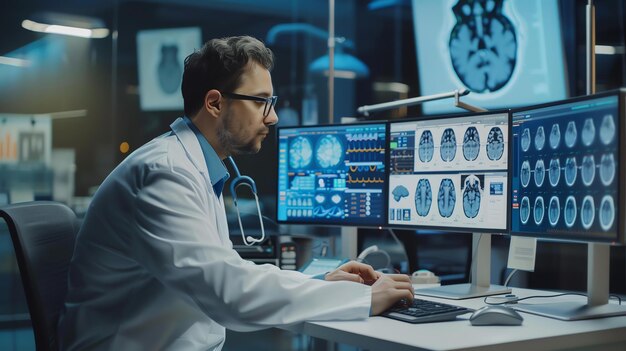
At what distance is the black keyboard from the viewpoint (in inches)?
57.4

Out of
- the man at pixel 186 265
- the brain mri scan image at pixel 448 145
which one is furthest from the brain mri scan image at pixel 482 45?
the man at pixel 186 265

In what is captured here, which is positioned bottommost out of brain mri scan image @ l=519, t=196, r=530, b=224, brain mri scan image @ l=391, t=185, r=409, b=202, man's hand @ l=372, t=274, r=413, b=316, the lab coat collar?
man's hand @ l=372, t=274, r=413, b=316

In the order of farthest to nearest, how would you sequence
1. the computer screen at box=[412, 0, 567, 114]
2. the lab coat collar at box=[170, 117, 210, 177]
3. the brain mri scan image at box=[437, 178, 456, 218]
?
1. the computer screen at box=[412, 0, 567, 114]
2. the brain mri scan image at box=[437, 178, 456, 218]
3. the lab coat collar at box=[170, 117, 210, 177]

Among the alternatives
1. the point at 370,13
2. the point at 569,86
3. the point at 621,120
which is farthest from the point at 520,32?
the point at 621,120

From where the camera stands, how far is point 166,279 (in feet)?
4.38

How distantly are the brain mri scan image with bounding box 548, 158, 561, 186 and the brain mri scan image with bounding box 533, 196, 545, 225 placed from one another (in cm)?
6

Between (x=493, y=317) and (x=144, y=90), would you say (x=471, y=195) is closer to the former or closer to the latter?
(x=493, y=317)

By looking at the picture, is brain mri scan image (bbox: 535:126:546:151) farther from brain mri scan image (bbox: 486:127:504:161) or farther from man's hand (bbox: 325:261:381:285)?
man's hand (bbox: 325:261:381:285)

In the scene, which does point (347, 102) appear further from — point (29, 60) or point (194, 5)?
point (29, 60)

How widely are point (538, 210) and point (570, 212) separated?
0.11 metres

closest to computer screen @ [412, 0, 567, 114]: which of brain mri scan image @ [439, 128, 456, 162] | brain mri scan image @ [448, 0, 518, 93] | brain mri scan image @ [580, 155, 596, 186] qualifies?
brain mri scan image @ [448, 0, 518, 93]

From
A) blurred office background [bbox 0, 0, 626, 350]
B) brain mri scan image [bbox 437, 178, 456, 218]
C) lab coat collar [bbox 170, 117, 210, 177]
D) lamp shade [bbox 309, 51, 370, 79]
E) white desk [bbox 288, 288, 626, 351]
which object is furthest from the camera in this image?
lamp shade [bbox 309, 51, 370, 79]

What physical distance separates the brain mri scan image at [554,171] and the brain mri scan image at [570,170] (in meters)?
0.03

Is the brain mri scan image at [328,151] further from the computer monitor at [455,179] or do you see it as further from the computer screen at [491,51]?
the computer screen at [491,51]
